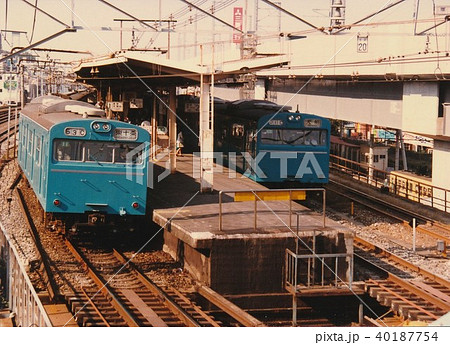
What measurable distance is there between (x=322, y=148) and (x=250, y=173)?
1896 millimetres

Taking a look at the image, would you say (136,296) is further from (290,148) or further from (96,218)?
(290,148)

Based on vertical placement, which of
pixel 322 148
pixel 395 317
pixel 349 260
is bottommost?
pixel 395 317

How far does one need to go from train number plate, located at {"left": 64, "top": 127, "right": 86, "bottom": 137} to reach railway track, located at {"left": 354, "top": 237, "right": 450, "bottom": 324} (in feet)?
17.3

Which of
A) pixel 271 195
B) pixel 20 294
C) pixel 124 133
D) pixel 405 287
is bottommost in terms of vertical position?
pixel 20 294

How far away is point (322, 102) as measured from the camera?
100 feet

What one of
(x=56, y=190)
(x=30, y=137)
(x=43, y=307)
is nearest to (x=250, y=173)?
(x=30, y=137)

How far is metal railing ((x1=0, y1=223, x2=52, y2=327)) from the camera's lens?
32.1 feet

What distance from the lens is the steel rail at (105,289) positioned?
9476 mm

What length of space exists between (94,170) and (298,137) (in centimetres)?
661

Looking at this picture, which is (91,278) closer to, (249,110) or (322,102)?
(249,110)

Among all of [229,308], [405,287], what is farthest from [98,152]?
[405,287]

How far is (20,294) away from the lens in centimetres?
1207

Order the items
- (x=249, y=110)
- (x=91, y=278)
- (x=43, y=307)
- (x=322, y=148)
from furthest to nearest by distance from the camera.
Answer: (x=249, y=110) → (x=322, y=148) → (x=91, y=278) → (x=43, y=307)

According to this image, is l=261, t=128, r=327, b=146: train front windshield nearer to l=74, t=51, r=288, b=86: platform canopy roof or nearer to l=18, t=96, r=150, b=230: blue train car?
l=74, t=51, r=288, b=86: platform canopy roof
